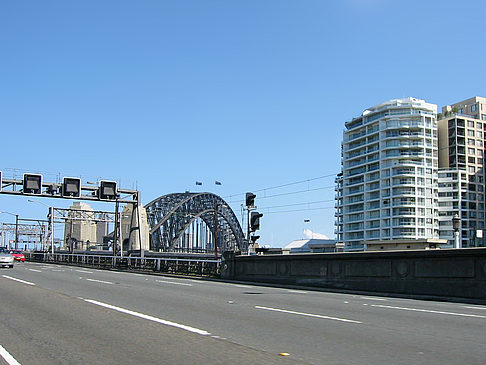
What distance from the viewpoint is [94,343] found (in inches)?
342

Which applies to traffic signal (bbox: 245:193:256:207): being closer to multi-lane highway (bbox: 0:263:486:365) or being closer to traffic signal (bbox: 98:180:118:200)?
multi-lane highway (bbox: 0:263:486:365)

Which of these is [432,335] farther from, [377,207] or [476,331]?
[377,207]

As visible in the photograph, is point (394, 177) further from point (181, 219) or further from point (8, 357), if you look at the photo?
point (8, 357)

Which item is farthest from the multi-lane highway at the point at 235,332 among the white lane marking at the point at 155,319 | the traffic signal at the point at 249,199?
the traffic signal at the point at 249,199

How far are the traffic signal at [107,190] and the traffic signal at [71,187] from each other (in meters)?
2.15

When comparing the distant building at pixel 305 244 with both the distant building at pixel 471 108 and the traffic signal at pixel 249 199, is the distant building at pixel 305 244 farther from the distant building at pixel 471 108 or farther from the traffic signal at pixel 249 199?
the traffic signal at pixel 249 199

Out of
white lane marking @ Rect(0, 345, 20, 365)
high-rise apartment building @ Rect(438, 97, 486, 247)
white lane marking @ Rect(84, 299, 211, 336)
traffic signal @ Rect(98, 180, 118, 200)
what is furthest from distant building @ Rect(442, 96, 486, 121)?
white lane marking @ Rect(0, 345, 20, 365)

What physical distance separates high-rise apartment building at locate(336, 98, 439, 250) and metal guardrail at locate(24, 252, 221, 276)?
235ft

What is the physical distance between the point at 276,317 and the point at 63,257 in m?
53.4

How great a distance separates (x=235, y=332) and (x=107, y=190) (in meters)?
47.0

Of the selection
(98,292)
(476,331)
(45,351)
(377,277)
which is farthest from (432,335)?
(98,292)

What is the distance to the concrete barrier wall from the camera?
1686 cm

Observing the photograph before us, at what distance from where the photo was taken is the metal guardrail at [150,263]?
3118 cm

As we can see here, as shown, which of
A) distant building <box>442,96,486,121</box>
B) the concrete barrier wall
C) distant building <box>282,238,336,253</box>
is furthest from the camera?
distant building <box>282,238,336,253</box>
